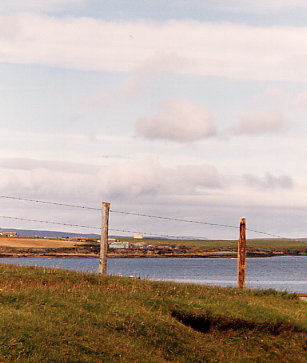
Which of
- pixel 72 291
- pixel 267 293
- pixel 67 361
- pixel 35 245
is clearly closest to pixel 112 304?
pixel 72 291

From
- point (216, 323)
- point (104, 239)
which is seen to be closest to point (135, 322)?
point (216, 323)

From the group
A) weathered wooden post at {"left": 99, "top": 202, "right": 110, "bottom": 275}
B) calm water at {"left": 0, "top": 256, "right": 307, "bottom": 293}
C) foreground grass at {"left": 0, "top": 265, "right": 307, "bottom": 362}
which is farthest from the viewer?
calm water at {"left": 0, "top": 256, "right": 307, "bottom": 293}

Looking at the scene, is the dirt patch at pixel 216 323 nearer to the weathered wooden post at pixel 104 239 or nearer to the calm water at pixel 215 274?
the weathered wooden post at pixel 104 239

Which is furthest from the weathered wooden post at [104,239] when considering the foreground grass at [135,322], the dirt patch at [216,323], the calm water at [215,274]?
the calm water at [215,274]

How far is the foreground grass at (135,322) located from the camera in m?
14.7

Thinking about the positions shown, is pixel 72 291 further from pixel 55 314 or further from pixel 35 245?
pixel 35 245

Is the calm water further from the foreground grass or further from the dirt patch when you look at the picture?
the dirt patch

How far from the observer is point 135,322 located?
17.4 metres

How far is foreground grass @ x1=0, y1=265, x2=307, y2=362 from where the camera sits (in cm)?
1473

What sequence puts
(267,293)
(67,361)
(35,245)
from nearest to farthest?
1. (67,361)
2. (267,293)
3. (35,245)

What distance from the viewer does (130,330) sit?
16.8 meters

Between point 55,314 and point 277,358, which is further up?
point 55,314

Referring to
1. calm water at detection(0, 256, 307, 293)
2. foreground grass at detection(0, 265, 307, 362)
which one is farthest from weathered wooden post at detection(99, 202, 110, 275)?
calm water at detection(0, 256, 307, 293)

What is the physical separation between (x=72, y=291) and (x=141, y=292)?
2.80 meters
